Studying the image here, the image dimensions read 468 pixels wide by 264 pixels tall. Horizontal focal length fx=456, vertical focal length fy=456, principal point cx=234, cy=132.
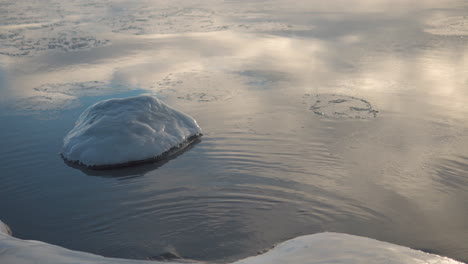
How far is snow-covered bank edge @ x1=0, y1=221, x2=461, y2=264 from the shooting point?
10.0ft

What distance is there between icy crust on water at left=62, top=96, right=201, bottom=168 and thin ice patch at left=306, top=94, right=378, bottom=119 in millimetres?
2092

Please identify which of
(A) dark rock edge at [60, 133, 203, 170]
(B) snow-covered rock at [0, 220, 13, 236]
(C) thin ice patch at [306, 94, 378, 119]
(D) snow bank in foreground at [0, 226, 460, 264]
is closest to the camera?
(D) snow bank in foreground at [0, 226, 460, 264]

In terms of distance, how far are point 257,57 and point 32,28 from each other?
8.17m

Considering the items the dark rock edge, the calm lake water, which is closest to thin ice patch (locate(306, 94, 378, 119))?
the calm lake water

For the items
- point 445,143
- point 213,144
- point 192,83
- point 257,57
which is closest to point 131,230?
point 213,144

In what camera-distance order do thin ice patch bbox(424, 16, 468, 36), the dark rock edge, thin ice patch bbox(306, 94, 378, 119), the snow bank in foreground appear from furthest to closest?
1. thin ice patch bbox(424, 16, 468, 36)
2. thin ice patch bbox(306, 94, 378, 119)
3. the dark rock edge
4. the snow bank in foreground

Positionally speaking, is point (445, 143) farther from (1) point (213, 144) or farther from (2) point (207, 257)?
(2) point (207, 257)

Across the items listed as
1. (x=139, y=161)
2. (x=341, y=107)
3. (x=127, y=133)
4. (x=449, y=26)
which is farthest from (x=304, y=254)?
Answer: (x=449, y=26)

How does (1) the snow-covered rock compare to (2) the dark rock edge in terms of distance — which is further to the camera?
(2) the dark rock edge

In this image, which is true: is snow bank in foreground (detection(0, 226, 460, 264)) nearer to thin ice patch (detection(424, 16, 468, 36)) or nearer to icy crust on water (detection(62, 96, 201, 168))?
icy crust on water (detection(62, 96, 201, 168))

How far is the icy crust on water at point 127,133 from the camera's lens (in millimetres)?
5845

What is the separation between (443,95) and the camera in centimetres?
790

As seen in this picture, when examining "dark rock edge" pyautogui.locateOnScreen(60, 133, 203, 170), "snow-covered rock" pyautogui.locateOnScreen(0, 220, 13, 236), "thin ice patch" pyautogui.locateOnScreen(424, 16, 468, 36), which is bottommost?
"snow-covered rock" pyautogui.locateOnScreen(0, 220, 13, 236)

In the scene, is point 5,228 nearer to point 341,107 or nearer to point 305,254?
point 305,254
